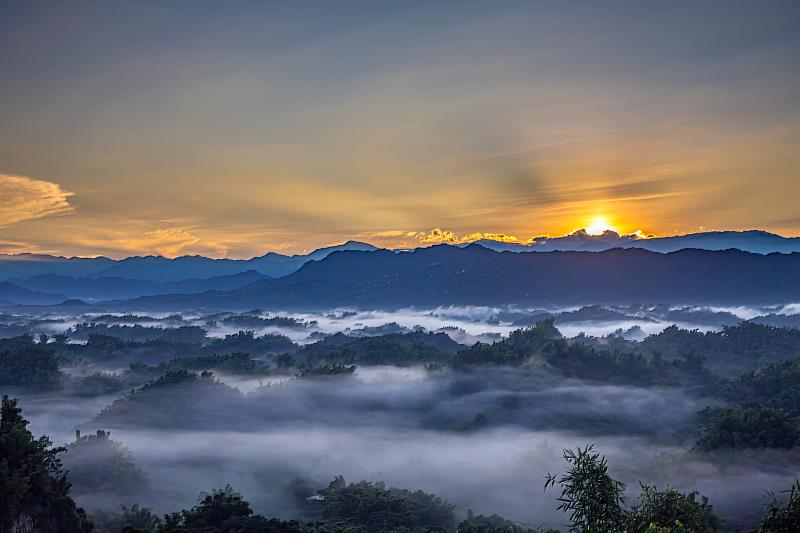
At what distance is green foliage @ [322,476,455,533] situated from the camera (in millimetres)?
49094

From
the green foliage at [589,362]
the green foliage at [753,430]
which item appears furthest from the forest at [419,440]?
the green foliage at [589,362]

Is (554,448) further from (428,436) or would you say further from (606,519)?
(606,519)

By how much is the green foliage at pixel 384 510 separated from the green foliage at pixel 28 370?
79.6m

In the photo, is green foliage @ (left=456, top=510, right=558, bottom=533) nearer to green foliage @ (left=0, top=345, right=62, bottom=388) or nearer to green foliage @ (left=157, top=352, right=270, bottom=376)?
green foliage @ (left=157, top=352, right=270, bottom=376)

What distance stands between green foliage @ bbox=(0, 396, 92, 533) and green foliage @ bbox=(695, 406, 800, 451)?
57.7 m

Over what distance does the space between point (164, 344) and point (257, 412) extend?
91.0 meters

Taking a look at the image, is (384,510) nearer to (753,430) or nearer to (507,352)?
(753,430)

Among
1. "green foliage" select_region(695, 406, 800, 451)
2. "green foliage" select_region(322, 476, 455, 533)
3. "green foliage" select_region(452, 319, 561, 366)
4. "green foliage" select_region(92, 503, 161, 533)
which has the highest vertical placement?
"green foliage" select_region(452, 319, 561, 366)

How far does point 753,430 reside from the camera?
198 ft

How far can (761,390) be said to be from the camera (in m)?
85.1

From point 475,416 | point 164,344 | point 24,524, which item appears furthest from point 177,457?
point 164,344

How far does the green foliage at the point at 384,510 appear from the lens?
49094mm

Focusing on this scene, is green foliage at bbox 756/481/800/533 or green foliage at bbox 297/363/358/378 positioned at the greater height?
green foliage at bbox 756/481/800/533

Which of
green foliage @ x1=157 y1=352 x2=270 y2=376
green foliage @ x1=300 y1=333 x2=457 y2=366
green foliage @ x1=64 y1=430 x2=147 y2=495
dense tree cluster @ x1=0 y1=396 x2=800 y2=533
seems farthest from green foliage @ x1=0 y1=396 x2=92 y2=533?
green foliage @ x1=300 y1=333 x2=457 y2=366
